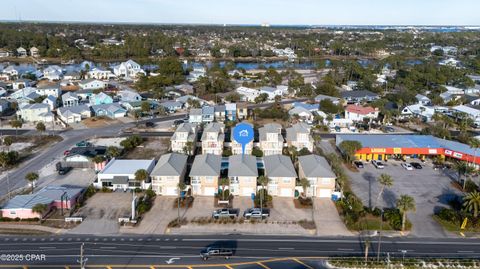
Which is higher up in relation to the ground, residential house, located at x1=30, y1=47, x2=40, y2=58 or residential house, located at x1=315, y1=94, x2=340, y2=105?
residential house, located at x1=30, y1=47, x2=40, y2=58

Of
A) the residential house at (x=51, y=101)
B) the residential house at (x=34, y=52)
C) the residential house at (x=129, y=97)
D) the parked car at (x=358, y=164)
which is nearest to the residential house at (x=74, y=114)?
the residential house at (x=51, y=101)

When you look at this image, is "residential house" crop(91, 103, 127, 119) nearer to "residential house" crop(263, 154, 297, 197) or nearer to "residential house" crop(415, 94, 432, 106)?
"residential house" crop(263, 154, 297, 197)

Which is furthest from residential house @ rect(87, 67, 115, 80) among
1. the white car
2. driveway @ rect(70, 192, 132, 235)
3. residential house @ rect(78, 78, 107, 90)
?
the white car

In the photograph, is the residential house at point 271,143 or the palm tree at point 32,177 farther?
the residential house at point 271,143

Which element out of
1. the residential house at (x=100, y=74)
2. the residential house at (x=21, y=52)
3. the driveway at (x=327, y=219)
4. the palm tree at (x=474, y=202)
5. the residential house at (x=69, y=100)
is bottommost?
the driveway at (x=327, y=219)

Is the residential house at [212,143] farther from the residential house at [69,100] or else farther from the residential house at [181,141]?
the residential house at [69,100]

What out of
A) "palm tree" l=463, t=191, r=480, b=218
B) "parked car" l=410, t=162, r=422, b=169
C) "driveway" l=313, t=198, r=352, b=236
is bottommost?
"driveway" l=313, t=198, r=352, b=236
